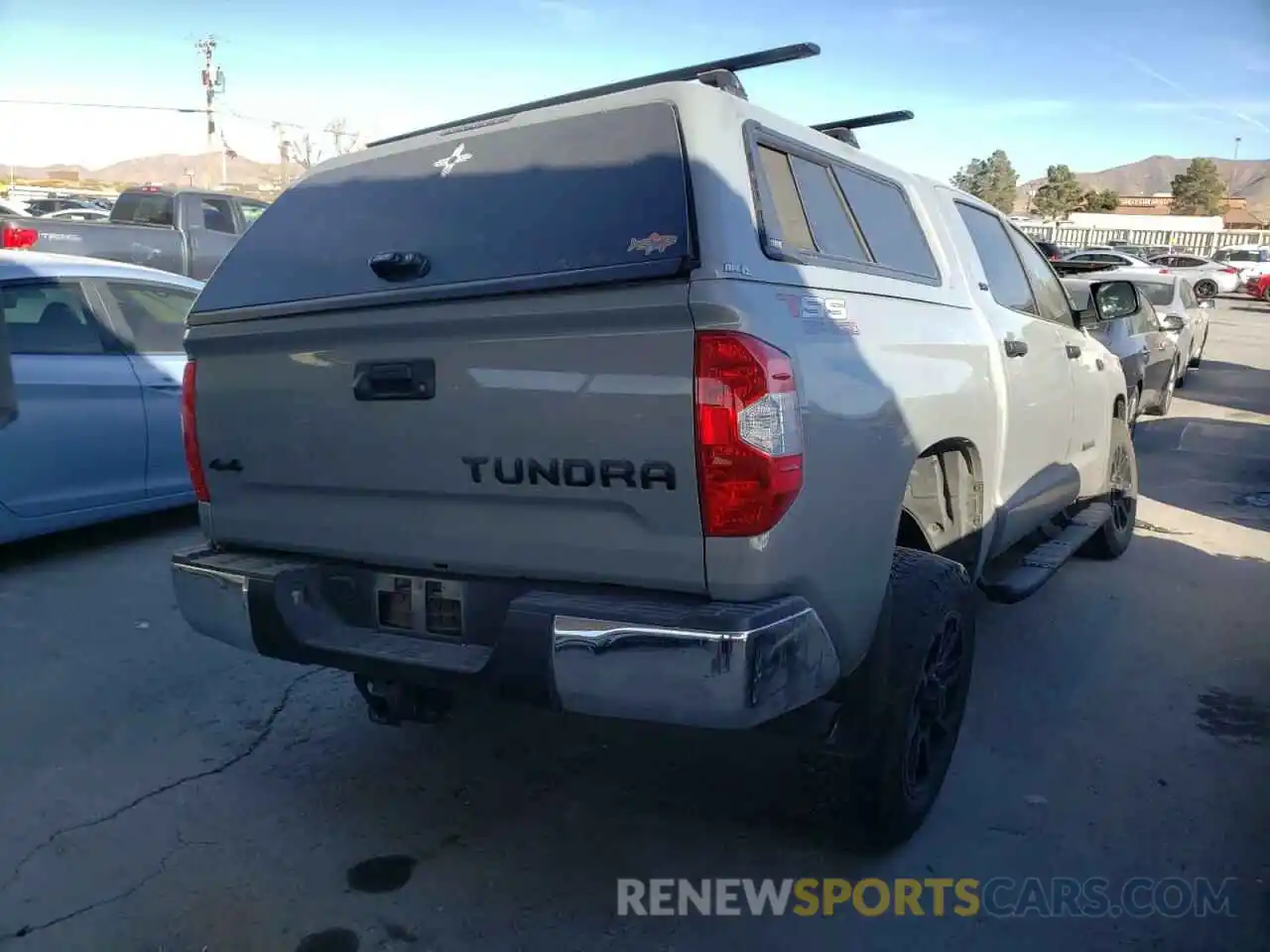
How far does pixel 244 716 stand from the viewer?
4.00m

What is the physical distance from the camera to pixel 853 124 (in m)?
4.01

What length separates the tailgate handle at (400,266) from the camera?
2922 mm

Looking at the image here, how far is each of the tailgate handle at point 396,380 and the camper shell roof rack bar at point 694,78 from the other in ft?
3.09

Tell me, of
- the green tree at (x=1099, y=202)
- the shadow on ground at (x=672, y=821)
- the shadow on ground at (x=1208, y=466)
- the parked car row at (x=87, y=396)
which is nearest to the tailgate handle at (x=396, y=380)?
the shadow on ground at (x=672, y=821)

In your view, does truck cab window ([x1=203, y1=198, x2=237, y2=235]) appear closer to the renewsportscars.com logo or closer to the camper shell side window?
the camper shell side window

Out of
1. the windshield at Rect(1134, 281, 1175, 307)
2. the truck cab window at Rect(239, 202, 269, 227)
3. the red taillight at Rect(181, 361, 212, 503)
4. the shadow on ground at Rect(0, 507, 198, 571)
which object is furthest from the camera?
the truck cab window at Rect(239, 202, 269, 227)

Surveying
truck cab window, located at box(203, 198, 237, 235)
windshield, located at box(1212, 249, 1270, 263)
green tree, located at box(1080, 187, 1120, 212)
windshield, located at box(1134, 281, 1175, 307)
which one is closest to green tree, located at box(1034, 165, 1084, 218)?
green tree, located at box(1080, 187, 1120, 212)

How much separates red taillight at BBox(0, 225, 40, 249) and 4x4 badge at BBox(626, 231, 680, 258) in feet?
34.8

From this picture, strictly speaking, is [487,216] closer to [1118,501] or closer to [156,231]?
[1118,501]

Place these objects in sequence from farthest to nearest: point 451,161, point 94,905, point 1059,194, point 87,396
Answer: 1. point 1059,194
2. point 87,396
3. point 451,161
4. point 94,905

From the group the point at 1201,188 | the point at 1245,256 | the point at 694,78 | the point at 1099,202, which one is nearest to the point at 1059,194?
the point at 1099,202

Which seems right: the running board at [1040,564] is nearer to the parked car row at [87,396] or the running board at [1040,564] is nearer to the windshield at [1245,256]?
the parked car row at [87,396]

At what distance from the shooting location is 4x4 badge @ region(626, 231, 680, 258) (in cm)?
258

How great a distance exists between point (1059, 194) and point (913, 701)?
242 feet
